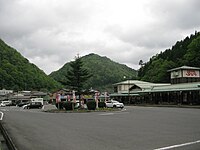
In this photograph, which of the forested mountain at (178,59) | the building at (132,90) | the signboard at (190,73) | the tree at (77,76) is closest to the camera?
the tree at (77,76)

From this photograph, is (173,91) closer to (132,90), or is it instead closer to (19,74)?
(132,90)

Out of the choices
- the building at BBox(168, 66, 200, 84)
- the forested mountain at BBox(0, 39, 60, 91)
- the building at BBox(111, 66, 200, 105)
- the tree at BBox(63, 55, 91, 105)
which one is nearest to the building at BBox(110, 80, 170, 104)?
the building at BBox(111, 66, 200, 105)

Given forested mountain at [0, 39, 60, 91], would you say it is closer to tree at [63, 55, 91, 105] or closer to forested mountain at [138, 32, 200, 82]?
tree at [63, 55, 91, 105]

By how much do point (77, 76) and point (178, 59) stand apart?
49902 mm

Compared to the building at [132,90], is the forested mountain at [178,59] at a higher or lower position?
higher

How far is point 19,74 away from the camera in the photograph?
298 feet

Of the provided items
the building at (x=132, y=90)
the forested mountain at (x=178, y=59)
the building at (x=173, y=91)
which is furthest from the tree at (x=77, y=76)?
the forested mountain at (x=178, y=59)

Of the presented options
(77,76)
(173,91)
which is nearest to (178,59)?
(173,91)

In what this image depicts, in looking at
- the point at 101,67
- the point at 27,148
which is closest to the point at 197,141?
the point at 27,148

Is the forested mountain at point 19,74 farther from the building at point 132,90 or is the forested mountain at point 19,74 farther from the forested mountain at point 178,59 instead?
the forested mountain at point 178,59

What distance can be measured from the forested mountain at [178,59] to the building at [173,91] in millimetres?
9021

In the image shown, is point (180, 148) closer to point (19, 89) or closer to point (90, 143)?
point (90, 143)

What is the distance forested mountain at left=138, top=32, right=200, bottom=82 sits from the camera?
78.8m

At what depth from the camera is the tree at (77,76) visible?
A: 139ft
